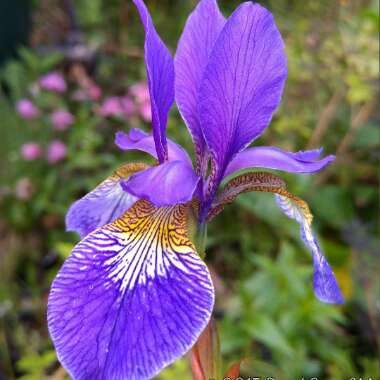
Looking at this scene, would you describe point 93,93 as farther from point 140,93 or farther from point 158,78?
point 158,78

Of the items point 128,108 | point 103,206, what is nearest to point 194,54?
point 103,206

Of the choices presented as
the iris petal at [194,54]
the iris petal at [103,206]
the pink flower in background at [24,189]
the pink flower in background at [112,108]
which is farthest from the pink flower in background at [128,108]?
the iris petal at [194,54]

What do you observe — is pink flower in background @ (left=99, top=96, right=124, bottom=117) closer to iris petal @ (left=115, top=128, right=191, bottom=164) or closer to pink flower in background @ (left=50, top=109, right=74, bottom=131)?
pink flower in background @ (left=50, top=109, right=74, bottom=131)

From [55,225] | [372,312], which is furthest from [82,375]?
[55,225]

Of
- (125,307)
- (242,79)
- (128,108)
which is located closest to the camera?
(125,307)

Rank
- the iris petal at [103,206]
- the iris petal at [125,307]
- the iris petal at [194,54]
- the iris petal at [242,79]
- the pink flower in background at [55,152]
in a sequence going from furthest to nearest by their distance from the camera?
the pink flower in background at [55,152], the iris petal at [103,206], the iris petal at [194,54], the iris petal at [242,79], the iris petal at [125,307]

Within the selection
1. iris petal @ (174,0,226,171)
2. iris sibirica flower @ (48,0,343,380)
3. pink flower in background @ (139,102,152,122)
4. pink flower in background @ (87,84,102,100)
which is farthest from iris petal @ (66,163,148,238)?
pink flower in background @ (87,84,102,100)

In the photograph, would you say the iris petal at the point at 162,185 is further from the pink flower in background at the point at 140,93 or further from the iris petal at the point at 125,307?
the pink flower in background at the point at 140,93
